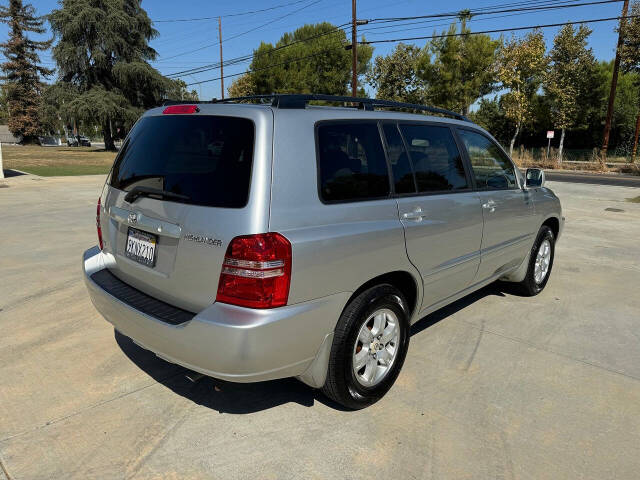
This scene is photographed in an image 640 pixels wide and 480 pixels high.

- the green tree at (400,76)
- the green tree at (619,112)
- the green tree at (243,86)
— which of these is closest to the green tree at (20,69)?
the green tree at (243,86)

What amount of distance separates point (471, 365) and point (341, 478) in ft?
4.93

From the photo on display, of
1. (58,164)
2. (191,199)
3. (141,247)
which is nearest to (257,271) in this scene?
(191,199)

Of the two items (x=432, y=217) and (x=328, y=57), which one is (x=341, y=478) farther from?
(x=328, y=57)

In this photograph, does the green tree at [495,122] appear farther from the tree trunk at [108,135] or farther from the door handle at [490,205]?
the door handle at [490,205]

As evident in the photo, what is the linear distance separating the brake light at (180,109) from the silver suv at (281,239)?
0.02m

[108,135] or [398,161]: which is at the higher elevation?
[108,135]

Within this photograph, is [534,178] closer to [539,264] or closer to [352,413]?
[539,264]

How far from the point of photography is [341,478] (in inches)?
87.6

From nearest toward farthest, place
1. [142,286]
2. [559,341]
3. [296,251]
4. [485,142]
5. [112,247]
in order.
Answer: [296,251] → [142,286] → [112,247] → [559,341] → [485,142]

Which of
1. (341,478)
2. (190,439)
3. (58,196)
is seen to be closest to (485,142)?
(341,478)

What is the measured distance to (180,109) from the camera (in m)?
2.68

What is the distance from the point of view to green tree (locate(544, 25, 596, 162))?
31016mm

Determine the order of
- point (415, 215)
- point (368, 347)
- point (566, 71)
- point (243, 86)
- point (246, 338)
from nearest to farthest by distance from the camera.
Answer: point (246, 338)
point (368, 347)
point (415, 215)
point (566, 71)
point (243, 86)

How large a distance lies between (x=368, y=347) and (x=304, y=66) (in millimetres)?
50057
